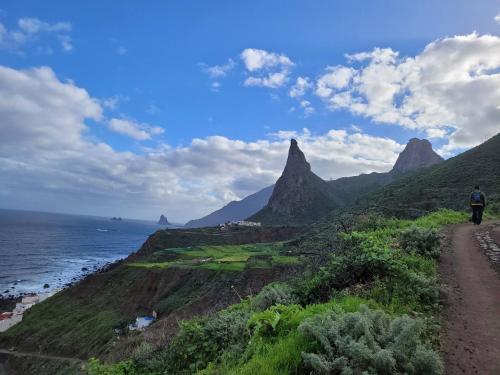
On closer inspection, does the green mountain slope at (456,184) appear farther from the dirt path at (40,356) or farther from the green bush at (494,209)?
the dirt path at (40,356)

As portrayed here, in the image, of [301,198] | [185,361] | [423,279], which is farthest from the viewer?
[301,198]

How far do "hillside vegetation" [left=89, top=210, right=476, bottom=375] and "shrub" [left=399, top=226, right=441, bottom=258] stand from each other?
0.09 feet

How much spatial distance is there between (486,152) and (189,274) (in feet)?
195

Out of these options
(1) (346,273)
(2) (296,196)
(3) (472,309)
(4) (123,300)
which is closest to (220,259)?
(4) (123,300)

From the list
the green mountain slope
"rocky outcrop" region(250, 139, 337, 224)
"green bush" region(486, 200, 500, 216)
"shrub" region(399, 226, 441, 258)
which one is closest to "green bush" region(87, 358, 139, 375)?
"shrub" region(399, 226, 441, 258)

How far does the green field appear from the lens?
56469 millimetres

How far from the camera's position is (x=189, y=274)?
57.4 meters

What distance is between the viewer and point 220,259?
221ft

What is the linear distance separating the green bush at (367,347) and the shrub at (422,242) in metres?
5.73

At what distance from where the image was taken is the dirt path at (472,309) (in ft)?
16.5

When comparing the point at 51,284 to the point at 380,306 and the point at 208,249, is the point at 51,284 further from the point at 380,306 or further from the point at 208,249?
the point at 380,306

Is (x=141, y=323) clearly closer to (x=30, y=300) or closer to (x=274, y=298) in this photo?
(x=30, y=300)

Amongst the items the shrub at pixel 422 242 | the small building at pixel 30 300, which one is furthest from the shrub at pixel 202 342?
the small building at pixel 30 300

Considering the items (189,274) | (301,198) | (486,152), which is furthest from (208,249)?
(301,198)
